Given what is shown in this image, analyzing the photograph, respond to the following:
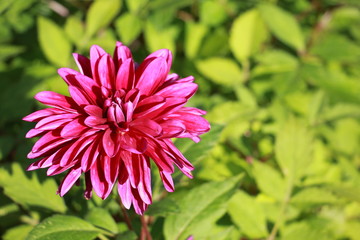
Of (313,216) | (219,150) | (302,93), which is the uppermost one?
(302,93)

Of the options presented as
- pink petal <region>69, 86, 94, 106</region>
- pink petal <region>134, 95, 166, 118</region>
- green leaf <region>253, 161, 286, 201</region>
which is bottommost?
green leaf <region>253, 161, 286, 201</region>

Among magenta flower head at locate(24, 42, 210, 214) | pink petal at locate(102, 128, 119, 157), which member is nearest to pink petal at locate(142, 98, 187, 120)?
magenta flower head at locate(24, 42, 210, 214)

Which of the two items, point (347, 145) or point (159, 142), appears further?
point (347, 145)

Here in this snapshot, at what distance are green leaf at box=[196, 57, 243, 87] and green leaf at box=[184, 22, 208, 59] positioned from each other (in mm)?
124

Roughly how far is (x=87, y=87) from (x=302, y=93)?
178 cm

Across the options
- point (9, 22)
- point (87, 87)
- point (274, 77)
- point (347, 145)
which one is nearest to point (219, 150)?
point (274, 77)

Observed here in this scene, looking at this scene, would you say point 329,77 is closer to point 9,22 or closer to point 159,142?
point 159,142

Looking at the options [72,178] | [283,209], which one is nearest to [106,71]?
[72,178]

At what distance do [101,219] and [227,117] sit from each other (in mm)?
923

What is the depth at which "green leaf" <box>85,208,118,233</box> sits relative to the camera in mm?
1301

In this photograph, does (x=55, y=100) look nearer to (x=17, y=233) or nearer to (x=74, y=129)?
(x=74, y=129)

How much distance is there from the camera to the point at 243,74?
238 cm

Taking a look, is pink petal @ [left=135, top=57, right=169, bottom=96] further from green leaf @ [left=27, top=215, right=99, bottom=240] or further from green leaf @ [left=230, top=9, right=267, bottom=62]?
green leaf @ [left=230, top=9, right=267, bottom=62]

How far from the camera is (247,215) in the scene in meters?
1.66
